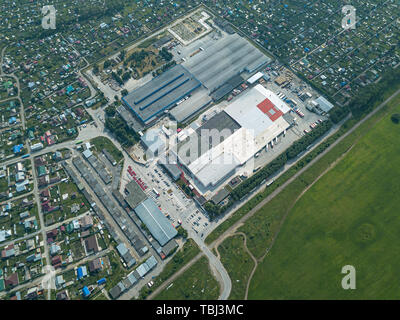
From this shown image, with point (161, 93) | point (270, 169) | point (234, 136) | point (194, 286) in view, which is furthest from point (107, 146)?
point (270, 169)

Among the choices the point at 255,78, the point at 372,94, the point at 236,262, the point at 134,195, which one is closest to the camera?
the point at 236,262

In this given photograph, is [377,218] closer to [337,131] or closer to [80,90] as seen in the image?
[337,131]

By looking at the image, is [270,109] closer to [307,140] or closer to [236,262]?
[307,140]

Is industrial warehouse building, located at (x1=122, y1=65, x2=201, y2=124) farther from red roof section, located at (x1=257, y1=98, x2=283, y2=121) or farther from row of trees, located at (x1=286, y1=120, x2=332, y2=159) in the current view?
row of trees, located at (x1=286, y1=120, x2=332, y2=159)

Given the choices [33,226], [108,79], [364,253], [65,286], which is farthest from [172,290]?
[108,79]

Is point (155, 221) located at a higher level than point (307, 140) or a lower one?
higher

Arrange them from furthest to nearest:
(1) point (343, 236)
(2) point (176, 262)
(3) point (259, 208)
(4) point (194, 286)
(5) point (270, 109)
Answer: (5) point (270, 109), (3) point (259, 208), (1) point (343, 236), (2) point (176, 262), (4) point (194, 286)
